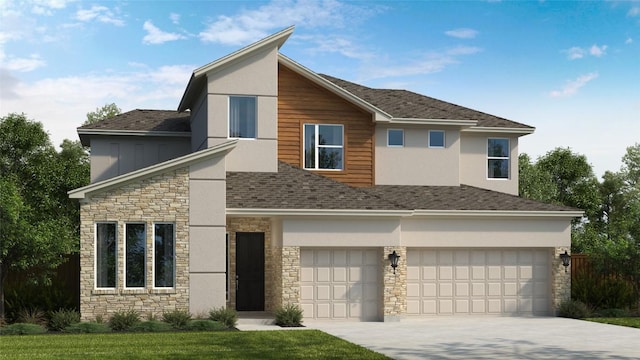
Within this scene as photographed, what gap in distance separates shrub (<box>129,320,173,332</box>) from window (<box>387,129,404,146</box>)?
11.0 meters

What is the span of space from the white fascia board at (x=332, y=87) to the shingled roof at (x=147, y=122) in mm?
4995

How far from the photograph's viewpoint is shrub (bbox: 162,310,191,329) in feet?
71.8

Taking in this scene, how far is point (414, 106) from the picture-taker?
30656 mm

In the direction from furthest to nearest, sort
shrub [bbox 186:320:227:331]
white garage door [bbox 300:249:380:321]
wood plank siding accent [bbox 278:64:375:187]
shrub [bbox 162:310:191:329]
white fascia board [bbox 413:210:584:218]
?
wood plank siding accent [bbox 278:64:375:187], white fascia board [bbox 413:210:584:218], white garage door [bbox 300:249:380:321], shrub [bbox 162:310:191:329], shrub [bbox 186:320:227:331]

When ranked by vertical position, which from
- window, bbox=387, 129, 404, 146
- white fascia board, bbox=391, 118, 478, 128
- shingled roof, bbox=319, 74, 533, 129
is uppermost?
shingled roof, bbox=319, 74, 533, 129

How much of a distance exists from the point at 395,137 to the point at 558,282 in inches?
286

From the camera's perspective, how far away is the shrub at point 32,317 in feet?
73.6

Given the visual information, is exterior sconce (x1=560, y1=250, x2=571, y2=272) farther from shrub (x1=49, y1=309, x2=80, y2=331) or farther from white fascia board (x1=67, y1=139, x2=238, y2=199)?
shrub (x1=49, y1=309, x2=80, y2=331)

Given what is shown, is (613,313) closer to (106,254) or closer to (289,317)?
(289,317)

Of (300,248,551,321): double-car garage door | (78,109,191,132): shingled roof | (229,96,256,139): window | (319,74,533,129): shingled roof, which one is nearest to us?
(300,248,551,321): double-car garage door

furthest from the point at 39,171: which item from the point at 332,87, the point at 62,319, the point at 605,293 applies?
the point at 605,293

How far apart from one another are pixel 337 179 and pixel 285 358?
12.8 metres

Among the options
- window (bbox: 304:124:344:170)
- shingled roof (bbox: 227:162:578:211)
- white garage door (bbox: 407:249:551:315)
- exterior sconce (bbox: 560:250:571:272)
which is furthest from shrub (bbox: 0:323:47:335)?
exterior sconce (bbox: 560:250:571:272)

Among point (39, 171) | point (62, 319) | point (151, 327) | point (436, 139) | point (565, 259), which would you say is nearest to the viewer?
point (151, 327)
